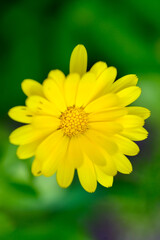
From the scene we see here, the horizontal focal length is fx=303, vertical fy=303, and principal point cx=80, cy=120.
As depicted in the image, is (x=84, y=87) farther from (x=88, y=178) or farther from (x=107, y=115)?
(x=88, y=178)

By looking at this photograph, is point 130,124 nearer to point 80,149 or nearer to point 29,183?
point 80,149

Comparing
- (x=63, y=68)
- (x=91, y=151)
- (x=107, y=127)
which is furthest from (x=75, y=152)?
(x=63, y=68)

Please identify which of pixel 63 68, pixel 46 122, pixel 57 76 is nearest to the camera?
pixel 57 76

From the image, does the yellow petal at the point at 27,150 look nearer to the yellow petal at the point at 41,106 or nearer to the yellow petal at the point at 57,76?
the yellow petal at the point at 41,106

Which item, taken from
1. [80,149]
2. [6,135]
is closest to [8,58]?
[6,135]

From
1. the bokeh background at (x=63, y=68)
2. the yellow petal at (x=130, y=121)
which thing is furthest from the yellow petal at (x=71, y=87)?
the bokeh background at (x=63, y=68)

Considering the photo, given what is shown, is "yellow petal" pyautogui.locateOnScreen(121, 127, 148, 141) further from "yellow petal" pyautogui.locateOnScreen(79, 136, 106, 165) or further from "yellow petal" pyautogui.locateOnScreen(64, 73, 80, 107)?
"yellow petal" pyautogui.locateOnScreen(64, 73, 80, 107)

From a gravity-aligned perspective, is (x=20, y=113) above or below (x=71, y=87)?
below

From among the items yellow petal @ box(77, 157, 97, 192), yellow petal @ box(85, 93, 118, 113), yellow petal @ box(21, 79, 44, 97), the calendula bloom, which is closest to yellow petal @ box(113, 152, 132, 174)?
the calendula bloom

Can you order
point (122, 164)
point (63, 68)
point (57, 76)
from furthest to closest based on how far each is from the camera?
point (63, 68)
point (122, 164)
point (57, 76)
